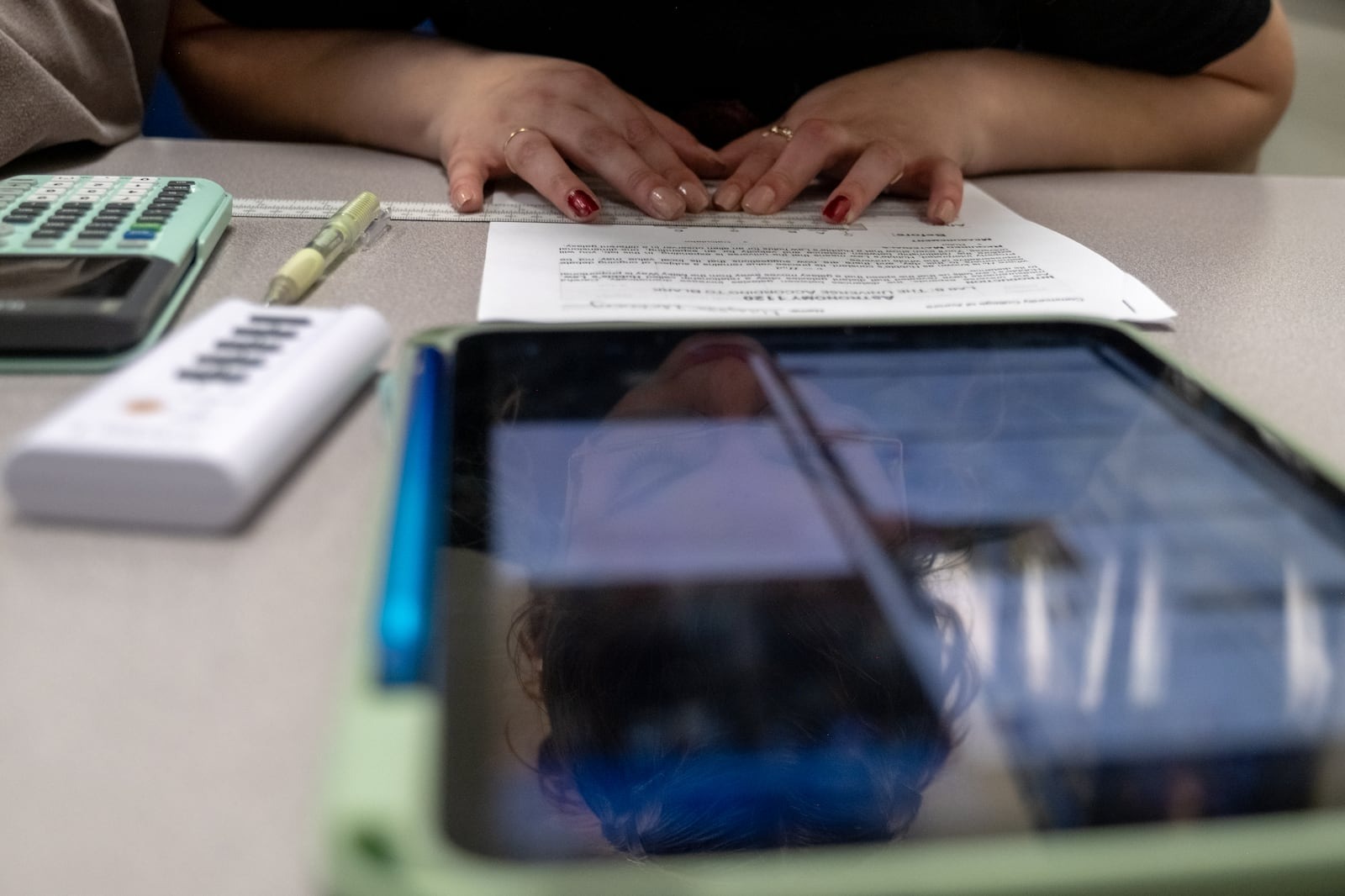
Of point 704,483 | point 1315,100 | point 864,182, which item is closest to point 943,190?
point 864,182

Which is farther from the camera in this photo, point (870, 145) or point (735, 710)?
point (870, 145)

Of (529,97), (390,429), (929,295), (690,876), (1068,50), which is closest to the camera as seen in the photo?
(690,876)

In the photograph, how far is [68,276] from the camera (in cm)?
35

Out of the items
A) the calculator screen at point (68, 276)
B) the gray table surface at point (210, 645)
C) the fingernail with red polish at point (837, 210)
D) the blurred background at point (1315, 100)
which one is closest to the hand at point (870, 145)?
the fingernail with red polish at point (837, 210)

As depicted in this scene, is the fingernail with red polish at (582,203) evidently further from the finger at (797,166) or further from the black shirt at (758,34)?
the black shirt at (758,34)

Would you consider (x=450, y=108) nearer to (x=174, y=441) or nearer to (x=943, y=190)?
(x=943, y=190)

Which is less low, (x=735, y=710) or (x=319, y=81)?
(x=735, y=710)

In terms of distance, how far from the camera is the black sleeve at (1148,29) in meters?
0.75

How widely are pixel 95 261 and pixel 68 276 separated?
0.7 inches

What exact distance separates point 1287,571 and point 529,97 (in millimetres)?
516

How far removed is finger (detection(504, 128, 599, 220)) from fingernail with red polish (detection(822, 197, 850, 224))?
5.2 inches

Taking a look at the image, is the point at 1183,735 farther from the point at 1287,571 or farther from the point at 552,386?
the point at 552,386

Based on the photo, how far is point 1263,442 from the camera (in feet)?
0.93

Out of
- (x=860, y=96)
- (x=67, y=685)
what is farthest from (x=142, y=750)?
(x=860, y=96)
